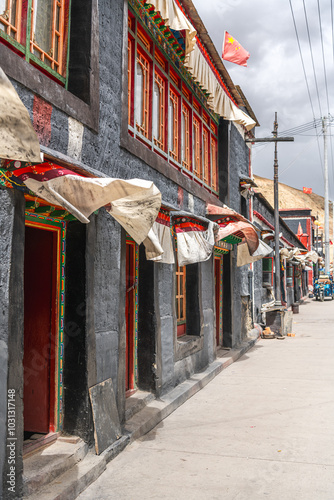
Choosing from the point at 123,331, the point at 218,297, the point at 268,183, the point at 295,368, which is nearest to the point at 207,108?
the point at 218,297

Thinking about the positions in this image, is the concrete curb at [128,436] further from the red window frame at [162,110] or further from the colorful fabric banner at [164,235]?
the red window frame at [162,110]

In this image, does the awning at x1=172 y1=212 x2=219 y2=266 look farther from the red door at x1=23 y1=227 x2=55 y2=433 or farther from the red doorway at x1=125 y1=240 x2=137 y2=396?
the red door at x1=23 y1=227 x2=55 y2=433

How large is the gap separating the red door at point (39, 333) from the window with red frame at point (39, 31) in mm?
1734

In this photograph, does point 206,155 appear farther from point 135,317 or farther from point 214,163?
point 135,317

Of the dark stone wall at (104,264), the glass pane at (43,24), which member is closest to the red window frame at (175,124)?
the dark stone wall at (104,264)

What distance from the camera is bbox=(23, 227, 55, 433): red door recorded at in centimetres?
498

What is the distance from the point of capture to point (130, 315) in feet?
23.2

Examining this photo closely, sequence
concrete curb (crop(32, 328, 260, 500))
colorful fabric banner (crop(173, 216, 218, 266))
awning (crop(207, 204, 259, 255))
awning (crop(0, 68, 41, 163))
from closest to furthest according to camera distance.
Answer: awning (crop(0, 68, 41, 163)) < concrete curb (crop(32, 328, 260, 500)) < colorful fabric banner (crop(173, 216, 218, 266)) < awning (crop(207, 204, 259, 255))

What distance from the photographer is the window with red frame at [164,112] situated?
23.1 feet

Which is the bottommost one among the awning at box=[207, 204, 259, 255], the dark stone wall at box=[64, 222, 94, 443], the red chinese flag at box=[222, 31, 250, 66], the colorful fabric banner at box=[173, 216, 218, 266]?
the dark stone wall at box=[64, 222, 94, 443]

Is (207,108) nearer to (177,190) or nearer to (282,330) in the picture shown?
(177,190)

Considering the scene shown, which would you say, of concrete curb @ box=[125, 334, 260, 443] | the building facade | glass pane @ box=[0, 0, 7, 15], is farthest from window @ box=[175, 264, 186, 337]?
glass pane @ box=[0, 0, 7, 15]

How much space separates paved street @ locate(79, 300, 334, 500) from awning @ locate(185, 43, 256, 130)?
5671mm

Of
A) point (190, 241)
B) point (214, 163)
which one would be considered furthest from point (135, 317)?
point (214, 163)
